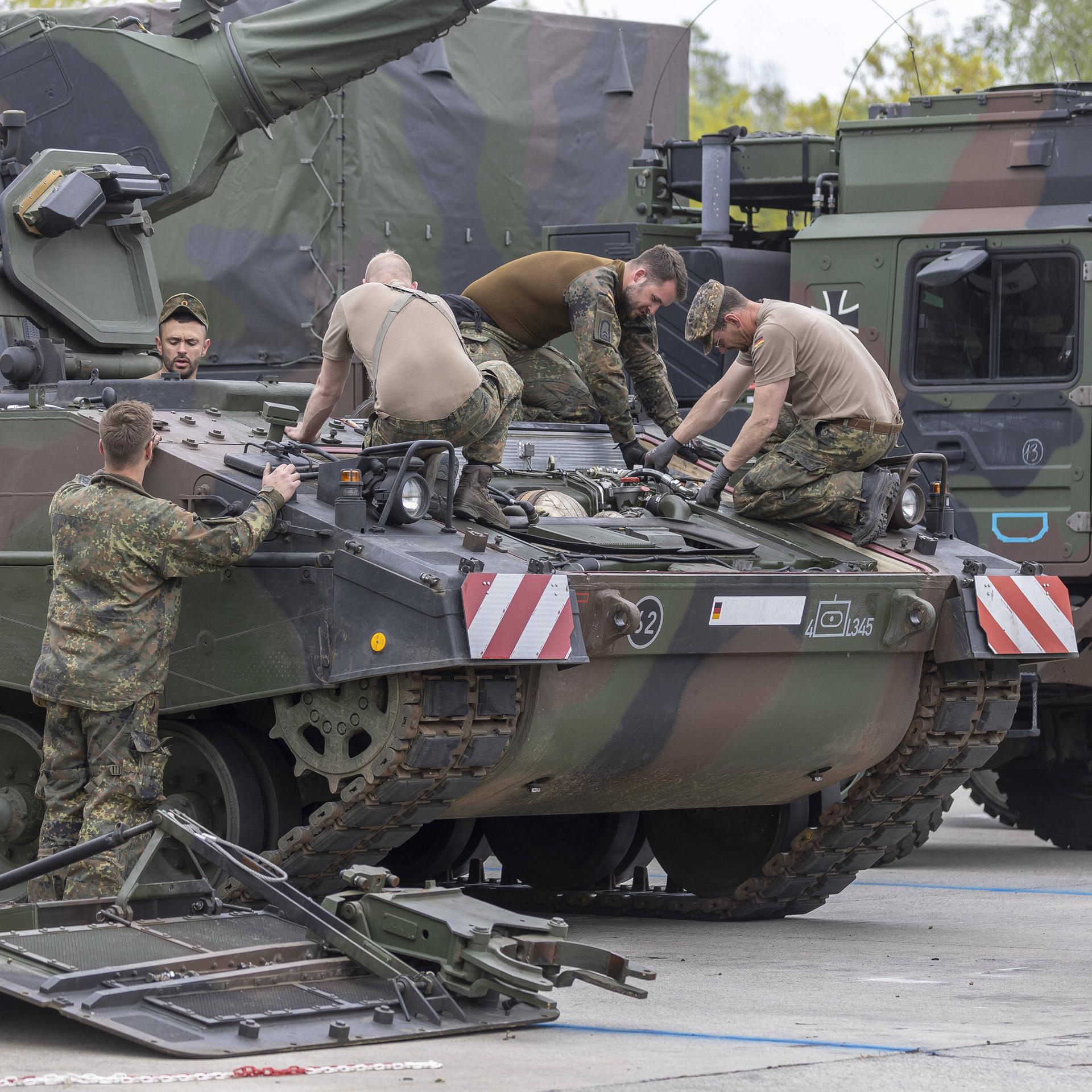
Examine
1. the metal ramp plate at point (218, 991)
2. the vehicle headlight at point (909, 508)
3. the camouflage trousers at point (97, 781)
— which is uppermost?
the vehicle headlight at point (909, 508)

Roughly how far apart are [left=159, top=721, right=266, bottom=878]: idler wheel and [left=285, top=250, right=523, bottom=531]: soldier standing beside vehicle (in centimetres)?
111

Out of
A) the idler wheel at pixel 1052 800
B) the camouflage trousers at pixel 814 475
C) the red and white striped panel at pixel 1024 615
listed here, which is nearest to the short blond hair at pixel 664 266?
the camouflage trousers at pixel 814 475

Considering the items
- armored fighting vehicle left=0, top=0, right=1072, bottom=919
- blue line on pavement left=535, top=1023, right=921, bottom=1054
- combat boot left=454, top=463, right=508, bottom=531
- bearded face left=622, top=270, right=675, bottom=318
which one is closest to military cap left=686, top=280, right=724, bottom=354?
bearded face left=622, top=270, right=675, bottom=318

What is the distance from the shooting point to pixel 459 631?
6566 millimetres

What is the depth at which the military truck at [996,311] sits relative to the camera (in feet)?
35.7

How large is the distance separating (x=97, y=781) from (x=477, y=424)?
5.90 ft

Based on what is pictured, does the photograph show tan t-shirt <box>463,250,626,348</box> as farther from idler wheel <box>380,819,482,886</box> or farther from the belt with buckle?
idler wheel <box>380,819,482,886</box>

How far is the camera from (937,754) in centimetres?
816

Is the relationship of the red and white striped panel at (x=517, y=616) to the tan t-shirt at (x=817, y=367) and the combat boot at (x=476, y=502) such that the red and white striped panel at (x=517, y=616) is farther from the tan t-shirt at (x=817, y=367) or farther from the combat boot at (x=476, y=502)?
the tan t-shirt at (x=817, y=367)

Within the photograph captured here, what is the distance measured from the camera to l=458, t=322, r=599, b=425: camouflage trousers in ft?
29.4

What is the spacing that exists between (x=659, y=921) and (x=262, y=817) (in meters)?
1.99

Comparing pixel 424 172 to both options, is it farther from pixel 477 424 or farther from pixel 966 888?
pixel 477 424

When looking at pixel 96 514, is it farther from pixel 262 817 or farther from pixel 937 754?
pixel 937 754

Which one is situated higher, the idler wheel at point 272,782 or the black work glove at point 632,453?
the black work glove at point 632,453
